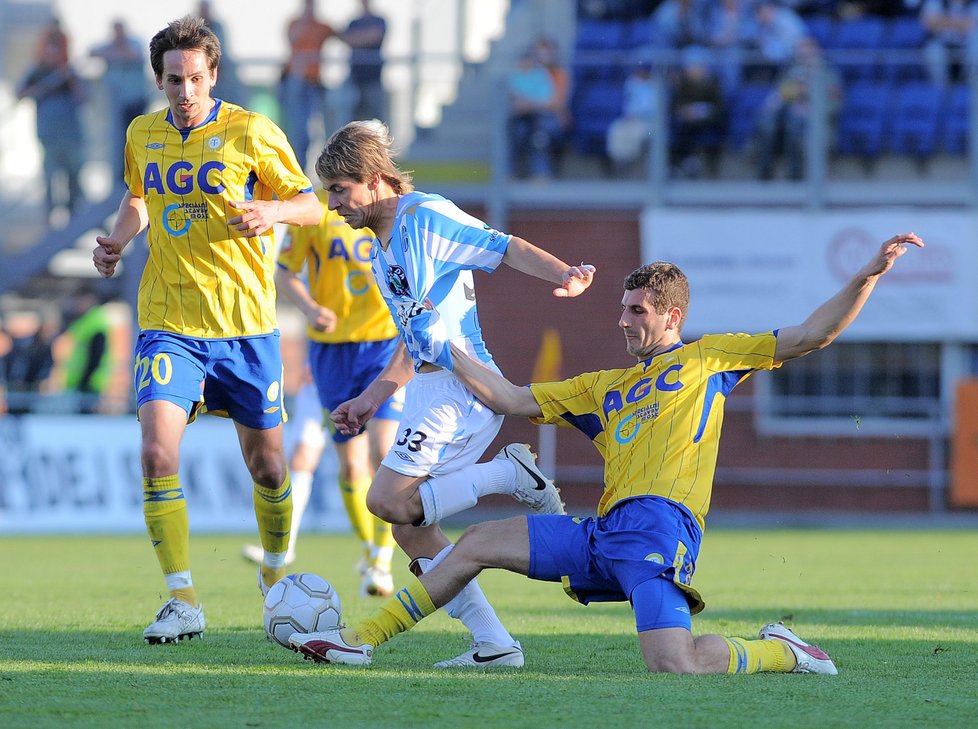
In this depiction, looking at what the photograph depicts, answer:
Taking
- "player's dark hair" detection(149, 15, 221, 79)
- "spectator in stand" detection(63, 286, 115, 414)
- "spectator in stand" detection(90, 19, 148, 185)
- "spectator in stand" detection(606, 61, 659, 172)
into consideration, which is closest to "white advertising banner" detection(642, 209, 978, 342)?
"spectator in stand" detection(606, 61, 659, 172)

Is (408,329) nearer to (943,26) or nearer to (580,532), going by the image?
(580,532)

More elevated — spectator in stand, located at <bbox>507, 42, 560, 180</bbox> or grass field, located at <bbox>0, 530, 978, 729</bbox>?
spectator in stand, located at <bbox>507, 42, 560, 180</bbox>

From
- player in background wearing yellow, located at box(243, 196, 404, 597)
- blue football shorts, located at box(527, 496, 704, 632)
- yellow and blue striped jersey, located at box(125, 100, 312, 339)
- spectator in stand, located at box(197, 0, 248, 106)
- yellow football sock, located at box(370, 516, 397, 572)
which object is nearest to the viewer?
blue football shorts, located at box(527, 496, 704, 632)

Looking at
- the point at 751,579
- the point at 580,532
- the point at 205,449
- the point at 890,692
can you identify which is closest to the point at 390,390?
the point at 580,532

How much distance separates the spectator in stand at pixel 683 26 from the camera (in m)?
17.7

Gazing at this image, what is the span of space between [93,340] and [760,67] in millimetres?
7877

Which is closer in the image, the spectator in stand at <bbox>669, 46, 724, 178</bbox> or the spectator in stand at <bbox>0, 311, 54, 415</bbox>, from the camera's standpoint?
the spectator in stand at <bbox>0, 311, 54, 415</bbox>

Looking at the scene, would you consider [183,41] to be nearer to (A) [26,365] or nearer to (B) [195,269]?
(B) [195,269]

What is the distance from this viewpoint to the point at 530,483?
5625mm

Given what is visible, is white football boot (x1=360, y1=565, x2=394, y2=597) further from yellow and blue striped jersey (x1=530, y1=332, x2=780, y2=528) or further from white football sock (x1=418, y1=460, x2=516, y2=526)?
yellow and blue striped jersey (x1=530, y1=332, x2=780, y2=528)

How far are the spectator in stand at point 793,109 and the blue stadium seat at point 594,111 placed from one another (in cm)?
169

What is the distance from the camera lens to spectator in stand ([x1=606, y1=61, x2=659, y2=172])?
57.4ft

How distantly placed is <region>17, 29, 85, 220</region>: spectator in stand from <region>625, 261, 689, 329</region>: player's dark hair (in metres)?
11.8

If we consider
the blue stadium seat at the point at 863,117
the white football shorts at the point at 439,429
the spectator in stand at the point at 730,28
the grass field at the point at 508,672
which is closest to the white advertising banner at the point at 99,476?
the grass field at the point at 508,672
